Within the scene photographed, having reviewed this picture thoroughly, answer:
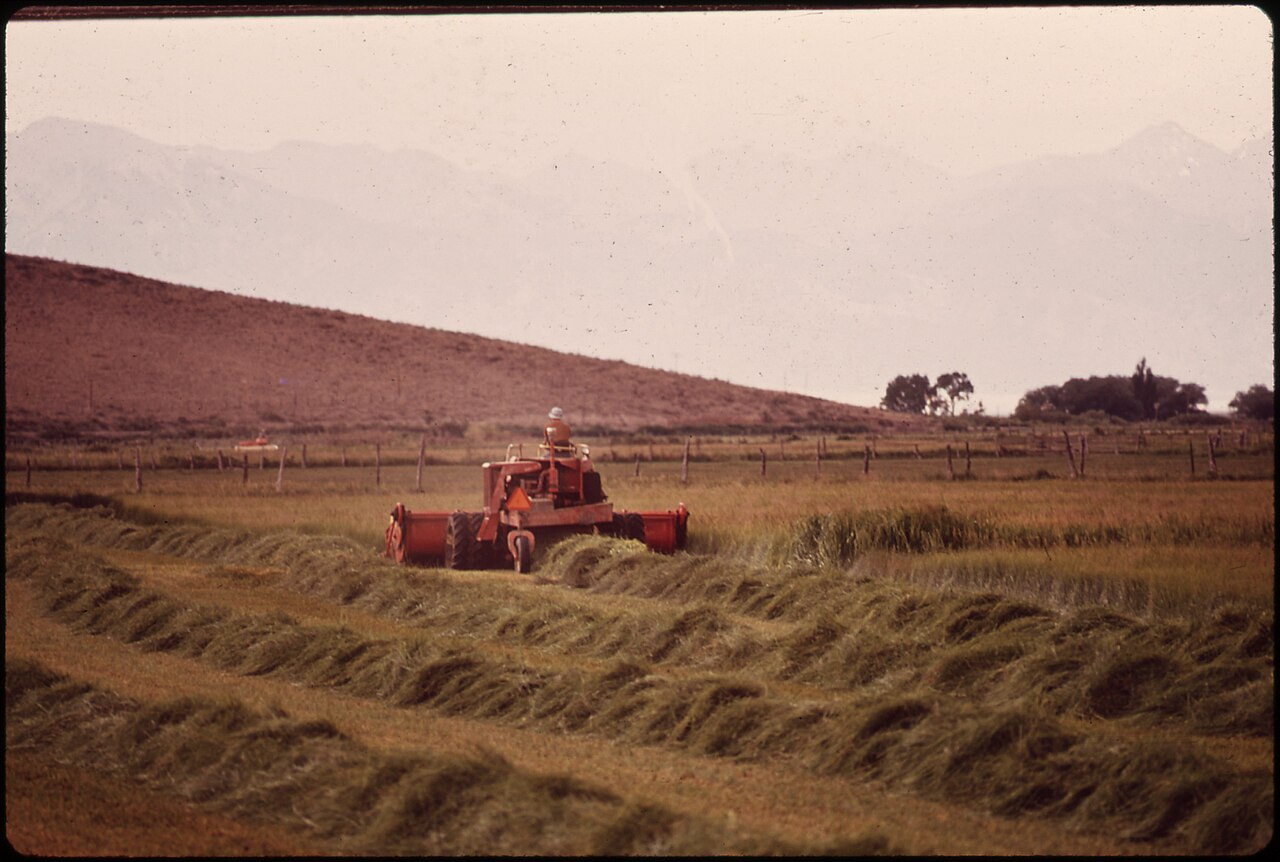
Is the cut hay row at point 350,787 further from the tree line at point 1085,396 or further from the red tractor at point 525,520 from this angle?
the tree line at point 1085,396

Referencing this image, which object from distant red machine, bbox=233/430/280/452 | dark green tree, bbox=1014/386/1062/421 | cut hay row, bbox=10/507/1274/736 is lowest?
cut hay row, bbox=10/507/1274/736

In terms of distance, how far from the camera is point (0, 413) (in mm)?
6672

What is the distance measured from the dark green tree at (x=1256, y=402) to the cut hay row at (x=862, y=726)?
41.5m

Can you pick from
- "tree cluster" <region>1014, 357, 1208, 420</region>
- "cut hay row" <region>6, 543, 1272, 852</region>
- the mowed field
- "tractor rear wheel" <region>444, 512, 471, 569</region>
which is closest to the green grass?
the mowed field

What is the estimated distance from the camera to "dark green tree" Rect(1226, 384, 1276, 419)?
156ft

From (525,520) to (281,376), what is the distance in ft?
160

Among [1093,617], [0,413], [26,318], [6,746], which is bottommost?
[6,746]

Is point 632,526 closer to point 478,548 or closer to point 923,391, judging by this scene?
point 478,548

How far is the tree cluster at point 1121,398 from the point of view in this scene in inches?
2414

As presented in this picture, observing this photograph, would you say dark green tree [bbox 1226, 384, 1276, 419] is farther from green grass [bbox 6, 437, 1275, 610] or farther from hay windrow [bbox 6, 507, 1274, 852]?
hay windrow [bbox 6, 507, 1274, 852]

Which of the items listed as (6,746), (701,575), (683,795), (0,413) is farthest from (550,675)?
(701,575)

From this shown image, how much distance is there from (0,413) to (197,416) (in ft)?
182

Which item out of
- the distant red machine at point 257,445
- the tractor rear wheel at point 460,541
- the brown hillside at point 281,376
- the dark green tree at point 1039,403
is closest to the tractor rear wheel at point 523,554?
the tractor rear wheel at point 460,541

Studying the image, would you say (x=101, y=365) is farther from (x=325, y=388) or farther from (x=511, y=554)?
(x=511, y=554)
